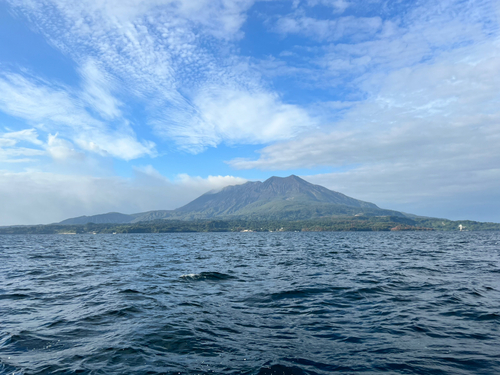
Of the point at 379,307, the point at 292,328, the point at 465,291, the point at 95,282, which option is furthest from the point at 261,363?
the point at 95,282

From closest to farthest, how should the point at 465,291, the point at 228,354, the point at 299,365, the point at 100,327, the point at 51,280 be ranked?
the point at 299,365 → the point at 228,354 → the point at 100,327 → the point at 465,291 → the point at 51,280

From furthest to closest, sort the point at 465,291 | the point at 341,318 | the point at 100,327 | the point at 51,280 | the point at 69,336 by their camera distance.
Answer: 1. the point at 51,280
2. the point at 465,291
3. the point at 341,318
4. the point at 100,327
5. the point at 69,336

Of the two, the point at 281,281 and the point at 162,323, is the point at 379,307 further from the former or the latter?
the point at 162,323

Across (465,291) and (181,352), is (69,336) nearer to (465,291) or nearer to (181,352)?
(181,352)

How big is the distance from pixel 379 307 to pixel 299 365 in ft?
29.7

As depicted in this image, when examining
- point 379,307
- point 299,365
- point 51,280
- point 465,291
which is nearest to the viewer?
point 299,365

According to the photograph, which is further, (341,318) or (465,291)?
(465,291)

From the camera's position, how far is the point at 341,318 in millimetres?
14625

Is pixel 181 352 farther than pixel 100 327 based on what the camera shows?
No

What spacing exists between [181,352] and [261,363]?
10.6 feet

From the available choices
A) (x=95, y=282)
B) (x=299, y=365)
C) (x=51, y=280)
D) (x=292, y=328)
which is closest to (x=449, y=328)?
(x=292, y=328)

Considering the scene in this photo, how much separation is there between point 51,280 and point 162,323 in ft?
61.4

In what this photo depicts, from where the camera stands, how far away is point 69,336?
41.2 feet

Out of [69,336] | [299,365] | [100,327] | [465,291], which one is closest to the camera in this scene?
[299,365]
